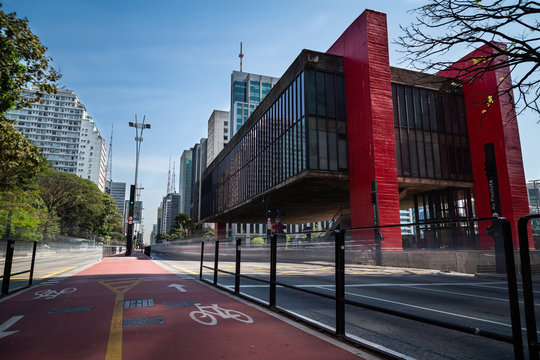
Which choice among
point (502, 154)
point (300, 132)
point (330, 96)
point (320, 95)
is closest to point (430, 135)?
point (502, 154)

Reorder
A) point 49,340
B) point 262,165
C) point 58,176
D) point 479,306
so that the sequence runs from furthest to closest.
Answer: point 58,176
point 262,165
point 49,340
point 479,306

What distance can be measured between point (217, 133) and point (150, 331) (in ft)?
470

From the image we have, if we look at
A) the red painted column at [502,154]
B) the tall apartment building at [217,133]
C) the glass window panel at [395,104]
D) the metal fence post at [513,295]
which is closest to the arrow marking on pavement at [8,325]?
the metal fence post at [513,295]

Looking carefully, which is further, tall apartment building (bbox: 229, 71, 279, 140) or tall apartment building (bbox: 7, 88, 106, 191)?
tall apartment building (bbox: 7, 88, 106, 191)

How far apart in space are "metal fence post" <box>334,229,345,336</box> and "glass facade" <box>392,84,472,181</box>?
25.4 metres

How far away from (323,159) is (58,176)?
5402cm

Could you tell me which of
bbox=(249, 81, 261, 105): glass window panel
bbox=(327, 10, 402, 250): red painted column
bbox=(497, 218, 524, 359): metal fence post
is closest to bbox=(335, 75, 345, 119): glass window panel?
bbox=(327, 10, 402, 250): red painted column

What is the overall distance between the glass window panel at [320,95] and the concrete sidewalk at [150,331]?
23.4 m

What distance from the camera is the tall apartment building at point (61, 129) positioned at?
481ft

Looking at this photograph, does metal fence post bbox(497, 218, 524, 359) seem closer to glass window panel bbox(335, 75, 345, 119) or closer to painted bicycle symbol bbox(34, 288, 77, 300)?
painted bicycle symbol bbox(34, 288, 77, 300)

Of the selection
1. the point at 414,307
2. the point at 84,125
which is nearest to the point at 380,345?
the point at 414,307

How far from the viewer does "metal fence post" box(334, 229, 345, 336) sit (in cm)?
475

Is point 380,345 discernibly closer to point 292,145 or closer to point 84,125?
point 292,145

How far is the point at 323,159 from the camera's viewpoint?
28297mm
